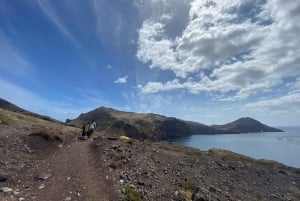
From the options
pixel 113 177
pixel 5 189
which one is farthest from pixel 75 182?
pixel 5 189

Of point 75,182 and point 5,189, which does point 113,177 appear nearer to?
point 75,182

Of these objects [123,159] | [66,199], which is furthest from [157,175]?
[66,199]

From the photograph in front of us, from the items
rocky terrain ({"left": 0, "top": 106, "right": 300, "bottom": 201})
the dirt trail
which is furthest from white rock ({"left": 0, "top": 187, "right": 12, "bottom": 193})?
the dirt trail

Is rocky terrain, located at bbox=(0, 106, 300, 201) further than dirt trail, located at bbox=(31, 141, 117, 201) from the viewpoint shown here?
Yes

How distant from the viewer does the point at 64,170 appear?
18078 millimetres

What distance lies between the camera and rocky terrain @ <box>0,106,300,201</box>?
14.3 m

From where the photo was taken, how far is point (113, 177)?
656 inches

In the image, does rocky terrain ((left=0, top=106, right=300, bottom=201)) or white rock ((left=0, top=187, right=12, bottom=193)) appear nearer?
white rock ((left=0, top=187, right=12, bottom=193))

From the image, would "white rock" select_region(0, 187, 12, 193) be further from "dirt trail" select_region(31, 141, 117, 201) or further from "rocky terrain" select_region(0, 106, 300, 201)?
"dirt trail" select_region(31, 141, 117, 201)

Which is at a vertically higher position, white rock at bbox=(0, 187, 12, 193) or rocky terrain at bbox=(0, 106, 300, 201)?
rocky terrain at bbox=(0, 106, 300, 201)

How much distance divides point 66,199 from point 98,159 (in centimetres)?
889

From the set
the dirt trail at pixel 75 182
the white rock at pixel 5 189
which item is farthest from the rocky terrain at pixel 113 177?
the white rock at pixel 5 189

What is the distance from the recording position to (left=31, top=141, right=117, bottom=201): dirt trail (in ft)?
44.3

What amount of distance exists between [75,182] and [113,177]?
8.14ft
